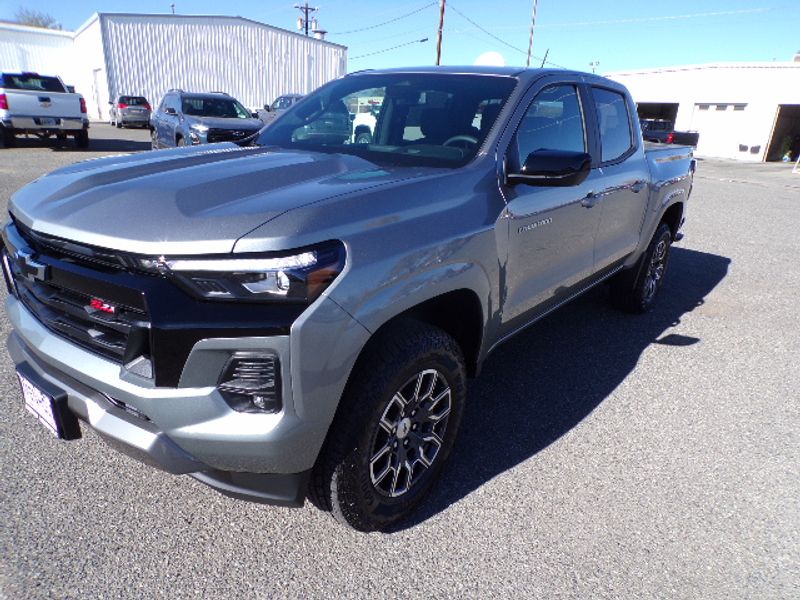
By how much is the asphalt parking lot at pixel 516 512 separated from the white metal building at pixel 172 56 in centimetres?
3043

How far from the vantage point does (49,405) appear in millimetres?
1940

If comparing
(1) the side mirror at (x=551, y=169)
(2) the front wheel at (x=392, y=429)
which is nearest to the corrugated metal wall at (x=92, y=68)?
(1) the side mirror at (x=551, y=169)

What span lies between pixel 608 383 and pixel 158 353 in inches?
115

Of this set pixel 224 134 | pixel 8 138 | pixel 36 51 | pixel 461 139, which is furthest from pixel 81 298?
pixel 36 51

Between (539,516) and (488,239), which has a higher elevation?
(488,239)

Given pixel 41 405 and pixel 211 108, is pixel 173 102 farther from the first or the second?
pixel 41 405

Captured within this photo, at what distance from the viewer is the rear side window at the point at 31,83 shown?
1405cm

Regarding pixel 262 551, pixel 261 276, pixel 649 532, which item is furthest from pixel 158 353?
pixel 649 532

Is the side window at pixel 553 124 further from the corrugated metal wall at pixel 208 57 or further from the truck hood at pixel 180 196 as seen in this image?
the corrugated metal wall at pixel 208 57

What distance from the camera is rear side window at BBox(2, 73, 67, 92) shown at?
553 inches

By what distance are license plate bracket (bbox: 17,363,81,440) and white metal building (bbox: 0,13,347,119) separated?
32.0 meters

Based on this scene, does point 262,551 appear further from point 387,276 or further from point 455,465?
point 387,276

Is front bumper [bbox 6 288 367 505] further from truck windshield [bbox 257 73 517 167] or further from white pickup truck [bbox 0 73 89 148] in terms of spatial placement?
white pickup truck [bbox 0 73 89 148]

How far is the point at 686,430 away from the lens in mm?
3146
